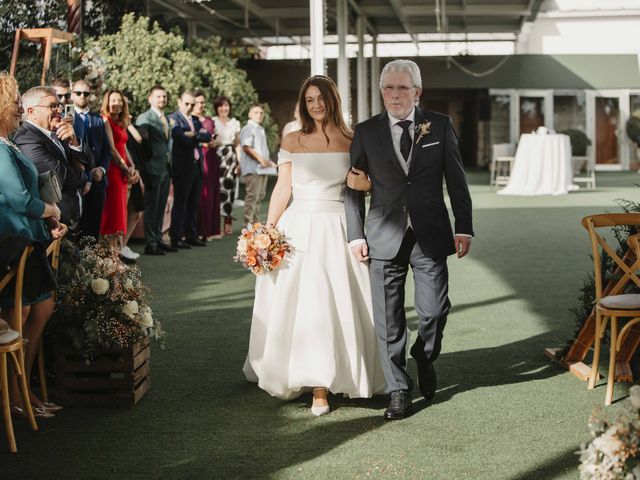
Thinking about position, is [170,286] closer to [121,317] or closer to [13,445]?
[121,317]

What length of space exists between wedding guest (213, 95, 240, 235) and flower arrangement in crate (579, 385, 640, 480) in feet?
37.3

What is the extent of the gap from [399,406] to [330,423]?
0.37 m

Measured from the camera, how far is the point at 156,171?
459 inches

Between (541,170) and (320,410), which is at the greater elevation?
(541,170)

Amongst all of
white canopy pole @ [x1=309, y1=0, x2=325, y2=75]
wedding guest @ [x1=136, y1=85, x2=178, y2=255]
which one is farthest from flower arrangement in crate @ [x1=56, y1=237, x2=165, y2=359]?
white canopy pole @ [x1=309, y1=0, x2=325, y2=75]

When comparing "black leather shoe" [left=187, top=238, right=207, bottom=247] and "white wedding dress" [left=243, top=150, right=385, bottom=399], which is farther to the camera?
"black leather shoe" [left=187, top=238, right=207, bottom=247]

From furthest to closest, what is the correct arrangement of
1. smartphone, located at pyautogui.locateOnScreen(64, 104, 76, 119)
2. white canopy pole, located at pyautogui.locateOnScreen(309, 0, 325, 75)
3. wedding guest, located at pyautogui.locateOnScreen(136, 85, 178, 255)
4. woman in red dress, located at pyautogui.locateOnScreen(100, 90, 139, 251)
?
white canopy pole, located at pyautogui.locateOnScreen(309, 0, 325, 75)
wedding guest, located at pyautogui.locateOnScreen(136, 85, 178, 255)
woman in red dress, located at pyautogui.locateOnScreen(100, 90, 139, 251)
smartphone, located at pyautogui.locateOnScreen(64, 104, 76, 119)

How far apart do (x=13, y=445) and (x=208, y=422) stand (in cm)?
97

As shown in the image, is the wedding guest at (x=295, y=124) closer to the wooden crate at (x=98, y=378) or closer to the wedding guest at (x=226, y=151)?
the wooden crate at (x=98, y=378)

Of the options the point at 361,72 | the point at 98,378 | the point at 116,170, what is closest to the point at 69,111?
the point at 116,170

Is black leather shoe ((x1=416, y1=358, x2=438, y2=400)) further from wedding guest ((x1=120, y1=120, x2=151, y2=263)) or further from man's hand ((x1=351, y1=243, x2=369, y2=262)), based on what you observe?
wedding guest ((x1=120, y1=120, x2=151, y2=263))

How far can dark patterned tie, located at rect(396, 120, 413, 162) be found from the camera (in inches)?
198

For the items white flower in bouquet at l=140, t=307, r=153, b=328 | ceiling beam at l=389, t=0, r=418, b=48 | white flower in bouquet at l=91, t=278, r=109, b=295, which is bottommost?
white flower in bouquet at l=140, t=307, r=153, b=328

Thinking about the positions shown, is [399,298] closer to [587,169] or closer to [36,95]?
[36,95]
